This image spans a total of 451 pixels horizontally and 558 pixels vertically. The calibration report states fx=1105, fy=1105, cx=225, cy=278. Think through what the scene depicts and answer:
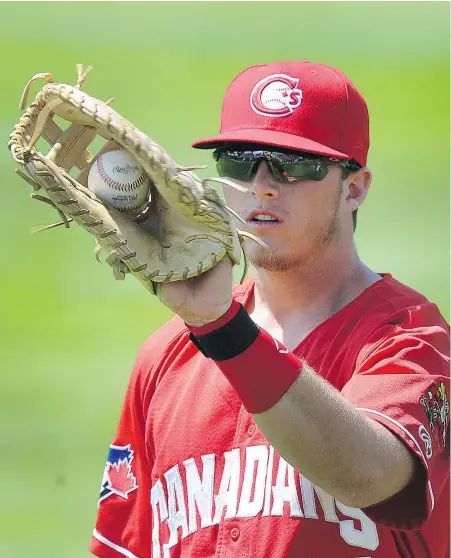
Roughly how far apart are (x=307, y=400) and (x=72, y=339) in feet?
15.0

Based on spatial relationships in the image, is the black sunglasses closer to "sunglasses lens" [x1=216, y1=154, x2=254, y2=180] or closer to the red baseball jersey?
"sunglasses lens" [x1=216, y1=154, x2=254, y2=180]

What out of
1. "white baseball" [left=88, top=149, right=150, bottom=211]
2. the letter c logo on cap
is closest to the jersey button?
"white baseball" [left=88, top=149, right=150, bottom=211]

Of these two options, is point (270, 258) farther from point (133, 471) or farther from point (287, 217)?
point (133, 471)

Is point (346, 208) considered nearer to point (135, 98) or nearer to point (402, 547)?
point (402, 547)

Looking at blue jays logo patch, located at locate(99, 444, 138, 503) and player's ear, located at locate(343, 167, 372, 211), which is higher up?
player's ear, located at locate(343, 167, 372, 211)

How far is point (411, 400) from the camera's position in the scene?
2.44 meters

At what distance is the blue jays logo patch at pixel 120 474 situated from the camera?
3.05 meters

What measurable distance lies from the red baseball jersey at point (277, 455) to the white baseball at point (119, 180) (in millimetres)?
486

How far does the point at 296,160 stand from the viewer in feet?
9.38

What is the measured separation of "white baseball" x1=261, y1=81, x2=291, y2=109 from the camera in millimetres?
2920

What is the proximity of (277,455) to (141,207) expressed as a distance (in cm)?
68

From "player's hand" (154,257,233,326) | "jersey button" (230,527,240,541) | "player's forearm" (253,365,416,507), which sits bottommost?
"jersey button" (230,527,240,541)

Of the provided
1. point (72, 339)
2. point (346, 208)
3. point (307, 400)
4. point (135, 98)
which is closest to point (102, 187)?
point (307, 400)

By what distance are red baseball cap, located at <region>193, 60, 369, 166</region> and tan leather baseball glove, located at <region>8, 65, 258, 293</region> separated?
541mm
